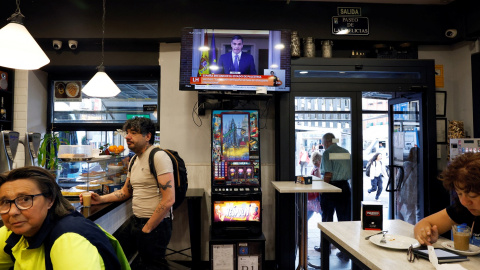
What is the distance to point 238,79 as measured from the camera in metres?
3.42

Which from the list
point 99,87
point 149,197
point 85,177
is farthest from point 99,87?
point 149,197

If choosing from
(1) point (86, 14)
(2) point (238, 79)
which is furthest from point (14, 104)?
(2) point (238, 79)

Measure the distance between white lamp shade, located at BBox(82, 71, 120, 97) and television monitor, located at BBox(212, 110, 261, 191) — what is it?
1151mm

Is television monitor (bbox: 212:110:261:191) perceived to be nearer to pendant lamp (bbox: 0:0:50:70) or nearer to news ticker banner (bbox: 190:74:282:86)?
news ticker banner (bbox: 190:74:282:86)

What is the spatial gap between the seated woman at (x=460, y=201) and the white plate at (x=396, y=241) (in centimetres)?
5

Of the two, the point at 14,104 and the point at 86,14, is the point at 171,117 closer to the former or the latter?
the point at 86,14

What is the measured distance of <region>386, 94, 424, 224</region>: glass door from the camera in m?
3.86

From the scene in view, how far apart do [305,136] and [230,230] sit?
149cm

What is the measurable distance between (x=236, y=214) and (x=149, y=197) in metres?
1.15

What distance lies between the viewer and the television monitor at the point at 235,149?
10.9 ft

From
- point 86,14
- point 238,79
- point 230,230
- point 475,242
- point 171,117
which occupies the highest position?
point 86,14

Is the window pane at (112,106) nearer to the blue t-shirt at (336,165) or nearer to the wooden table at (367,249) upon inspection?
the blue t-shirt at (336,165)

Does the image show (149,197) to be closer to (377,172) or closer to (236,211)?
(236,211)

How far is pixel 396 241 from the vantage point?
1606mm
